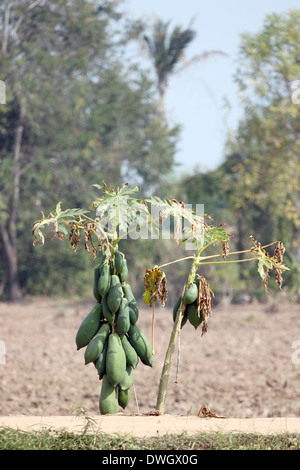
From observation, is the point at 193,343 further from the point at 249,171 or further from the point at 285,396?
the point at 249,171

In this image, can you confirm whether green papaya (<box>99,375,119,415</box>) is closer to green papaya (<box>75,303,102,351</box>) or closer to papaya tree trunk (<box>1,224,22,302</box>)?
green papaya (<box>75,303,102,351</box>)

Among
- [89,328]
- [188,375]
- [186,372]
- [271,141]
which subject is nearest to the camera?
[89,328]

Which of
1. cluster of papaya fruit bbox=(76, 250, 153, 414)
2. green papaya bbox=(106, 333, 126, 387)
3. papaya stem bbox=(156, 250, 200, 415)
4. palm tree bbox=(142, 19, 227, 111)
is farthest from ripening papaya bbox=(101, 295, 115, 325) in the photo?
palm tree bbox=(142, 19, 227, 111)

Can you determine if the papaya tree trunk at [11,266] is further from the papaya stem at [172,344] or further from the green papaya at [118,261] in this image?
the papaya stem at [172,344]

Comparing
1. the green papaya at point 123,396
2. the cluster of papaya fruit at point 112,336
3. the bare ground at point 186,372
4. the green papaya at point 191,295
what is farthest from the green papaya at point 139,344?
the bare ground at point 186,372

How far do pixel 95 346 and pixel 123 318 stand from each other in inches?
8.3

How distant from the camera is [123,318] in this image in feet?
10.7

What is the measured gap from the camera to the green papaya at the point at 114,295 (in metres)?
3.21

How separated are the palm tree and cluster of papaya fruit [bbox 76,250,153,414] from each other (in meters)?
18.0

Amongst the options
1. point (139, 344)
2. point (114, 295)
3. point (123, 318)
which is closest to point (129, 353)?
point (139, 344)

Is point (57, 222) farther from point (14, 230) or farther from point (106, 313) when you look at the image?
point (14, 230)

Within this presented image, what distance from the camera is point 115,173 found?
62.2 ft

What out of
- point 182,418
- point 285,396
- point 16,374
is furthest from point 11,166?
point 182,418

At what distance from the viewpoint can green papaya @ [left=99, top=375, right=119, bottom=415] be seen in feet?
10.8
